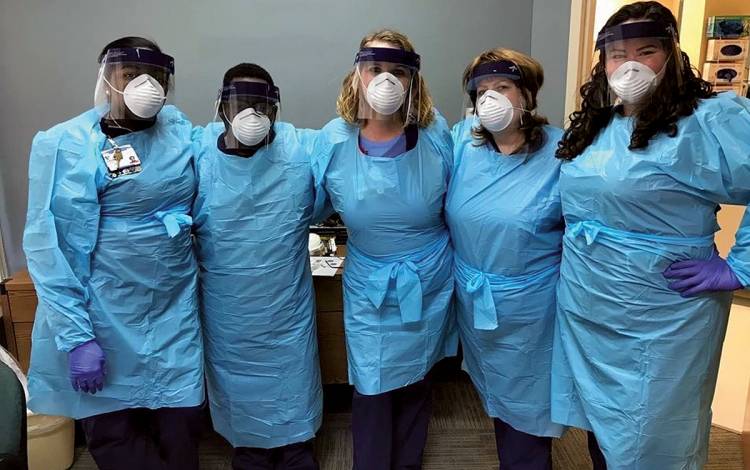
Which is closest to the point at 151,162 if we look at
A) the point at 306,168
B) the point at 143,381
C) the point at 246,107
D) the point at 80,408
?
the point at 246,107

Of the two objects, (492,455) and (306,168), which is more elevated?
(306,168)

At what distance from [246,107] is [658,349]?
1256mm

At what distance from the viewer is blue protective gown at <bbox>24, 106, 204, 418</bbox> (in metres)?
1.38

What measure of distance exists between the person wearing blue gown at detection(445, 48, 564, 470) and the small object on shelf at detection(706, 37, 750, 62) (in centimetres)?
135

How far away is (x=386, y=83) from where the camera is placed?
1449 mm

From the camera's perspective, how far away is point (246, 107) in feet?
4.99

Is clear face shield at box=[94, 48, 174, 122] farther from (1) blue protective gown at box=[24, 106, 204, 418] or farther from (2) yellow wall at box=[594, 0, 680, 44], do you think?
(2) yellow wall at box=[594, 0, 680, 44]

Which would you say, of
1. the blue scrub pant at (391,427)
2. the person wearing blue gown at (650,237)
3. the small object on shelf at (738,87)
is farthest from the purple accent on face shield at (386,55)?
the small object on shelf at (738,87)

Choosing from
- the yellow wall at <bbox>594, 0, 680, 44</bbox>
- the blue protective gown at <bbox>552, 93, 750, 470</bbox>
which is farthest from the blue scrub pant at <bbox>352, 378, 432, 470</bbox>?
the yellow wall at <bbox>594, 0, 680, 44</bbox>

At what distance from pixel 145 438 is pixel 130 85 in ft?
3.52

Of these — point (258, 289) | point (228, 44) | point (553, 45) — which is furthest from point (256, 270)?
point (553, 45)

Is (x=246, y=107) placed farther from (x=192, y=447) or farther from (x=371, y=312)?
(x=192, y=447)

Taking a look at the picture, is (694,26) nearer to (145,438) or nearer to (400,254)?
(400,254)

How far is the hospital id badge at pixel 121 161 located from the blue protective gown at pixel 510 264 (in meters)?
0.89
